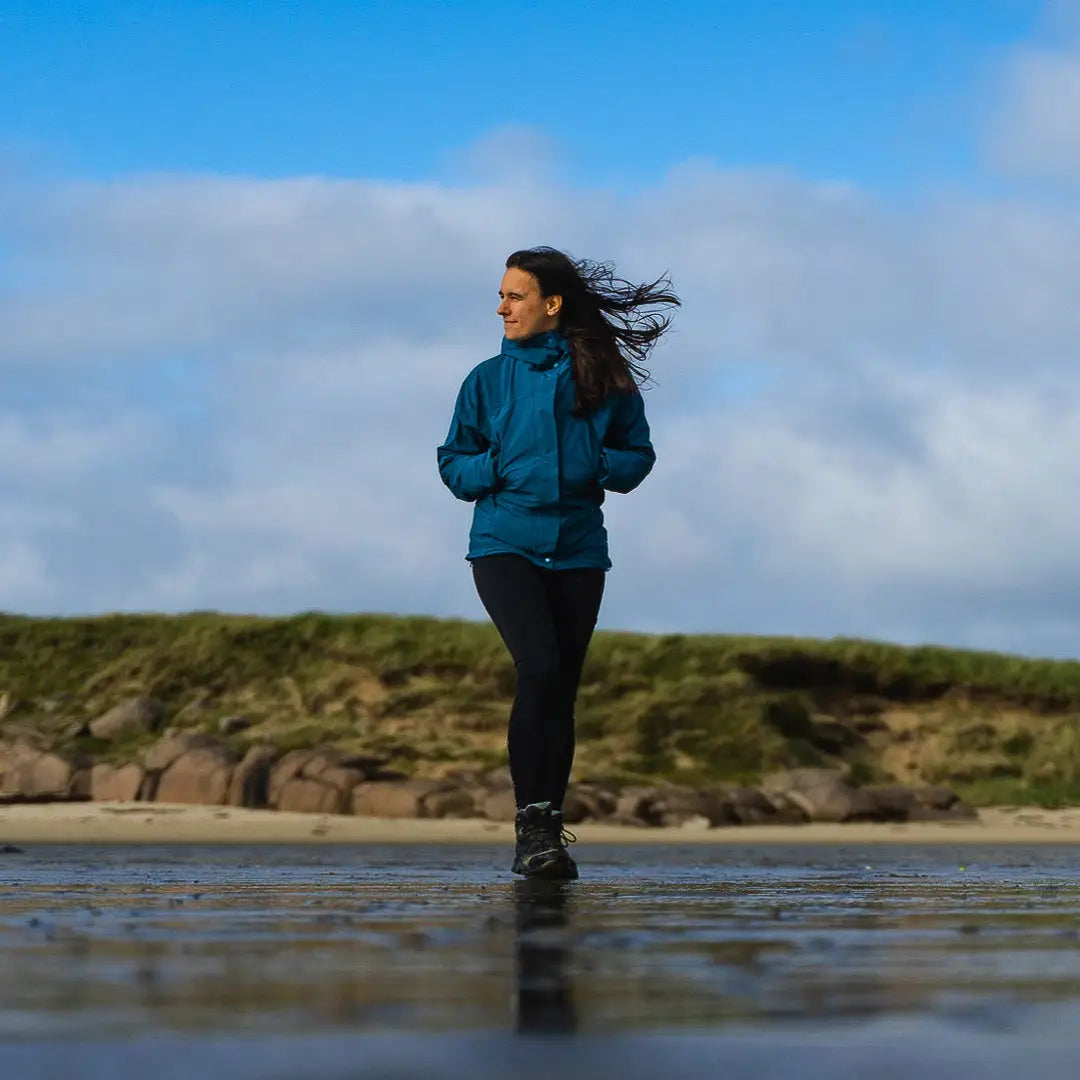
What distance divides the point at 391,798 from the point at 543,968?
14.5 meters

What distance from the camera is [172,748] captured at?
1905cm

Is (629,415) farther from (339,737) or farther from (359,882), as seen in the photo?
(339,737)

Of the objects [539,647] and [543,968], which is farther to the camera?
[539,647]

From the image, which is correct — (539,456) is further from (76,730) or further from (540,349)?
(76,730)

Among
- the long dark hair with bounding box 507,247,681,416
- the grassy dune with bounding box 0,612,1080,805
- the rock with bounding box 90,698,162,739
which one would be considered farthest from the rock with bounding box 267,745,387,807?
the long dark hair with bounding box 507,247,681,416

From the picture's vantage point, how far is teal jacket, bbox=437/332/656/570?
647 centimetres

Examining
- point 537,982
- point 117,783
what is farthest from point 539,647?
point 117,783

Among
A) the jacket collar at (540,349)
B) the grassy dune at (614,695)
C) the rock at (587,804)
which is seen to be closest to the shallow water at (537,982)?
the jacket collar at (540,349)

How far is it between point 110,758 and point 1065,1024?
18975 mm

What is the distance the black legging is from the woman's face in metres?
0.85

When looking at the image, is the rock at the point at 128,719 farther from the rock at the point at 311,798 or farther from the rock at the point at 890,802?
the rock at the point at 890,802

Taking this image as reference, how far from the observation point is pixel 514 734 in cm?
643

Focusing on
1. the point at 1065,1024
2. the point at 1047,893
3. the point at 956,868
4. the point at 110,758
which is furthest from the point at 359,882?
the point at 110,758

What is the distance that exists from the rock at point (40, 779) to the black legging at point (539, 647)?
13382 millimetres
